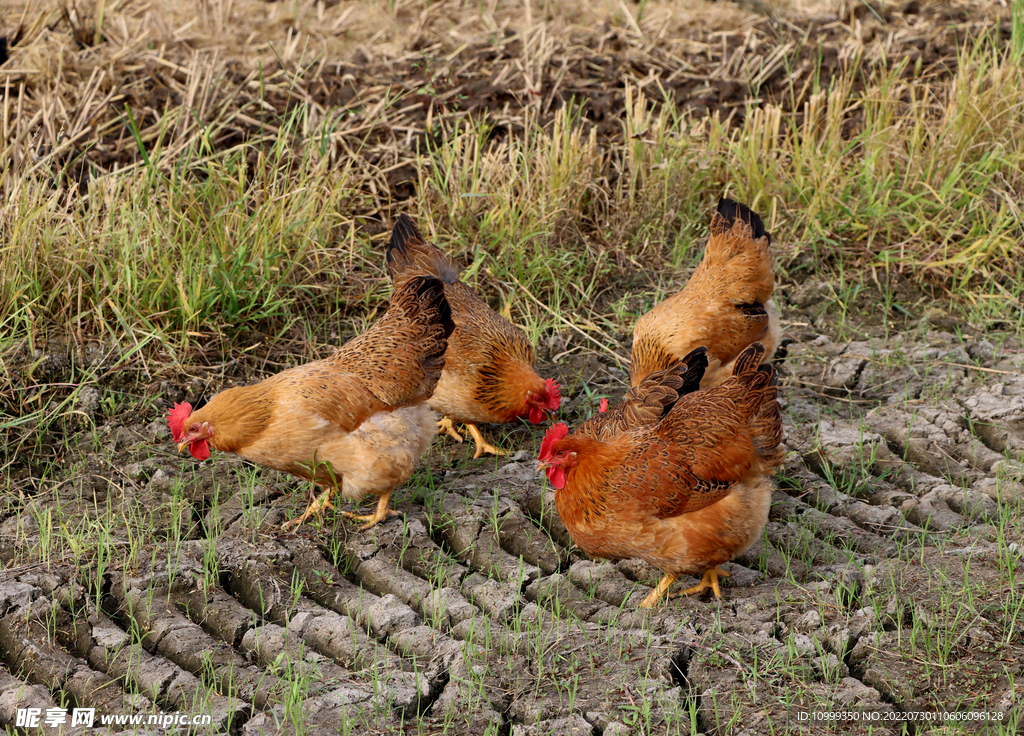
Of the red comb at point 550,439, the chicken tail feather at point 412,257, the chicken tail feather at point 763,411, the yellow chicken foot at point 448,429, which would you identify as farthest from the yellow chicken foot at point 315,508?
the chicken tail feather at point 763,411

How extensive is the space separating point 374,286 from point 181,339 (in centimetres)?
102

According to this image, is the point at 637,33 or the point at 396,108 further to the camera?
the point at 637,33

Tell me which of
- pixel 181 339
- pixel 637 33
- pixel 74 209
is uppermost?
pixel 637 33

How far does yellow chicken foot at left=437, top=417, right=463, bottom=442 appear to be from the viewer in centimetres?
448

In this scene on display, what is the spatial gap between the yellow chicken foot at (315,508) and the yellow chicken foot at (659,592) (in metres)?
1.32

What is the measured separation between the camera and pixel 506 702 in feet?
9.22

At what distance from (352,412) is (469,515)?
0.61 m

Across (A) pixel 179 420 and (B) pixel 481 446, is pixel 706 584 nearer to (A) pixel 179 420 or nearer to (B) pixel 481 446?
(B) pixel 481 446

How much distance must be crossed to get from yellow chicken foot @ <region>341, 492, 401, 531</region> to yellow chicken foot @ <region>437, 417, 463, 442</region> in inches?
30.4

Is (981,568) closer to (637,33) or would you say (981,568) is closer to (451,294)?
(451,294)

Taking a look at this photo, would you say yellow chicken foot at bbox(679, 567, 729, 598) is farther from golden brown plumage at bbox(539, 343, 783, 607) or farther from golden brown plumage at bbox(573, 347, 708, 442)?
golden brown plumage at bbox(573, 347, 708, 442)

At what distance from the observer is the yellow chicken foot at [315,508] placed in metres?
3.65

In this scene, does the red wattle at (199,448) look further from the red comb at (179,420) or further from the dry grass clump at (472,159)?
the dry grass clump at (472,159)

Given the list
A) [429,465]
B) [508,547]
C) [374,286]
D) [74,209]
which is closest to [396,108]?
[374,286]
